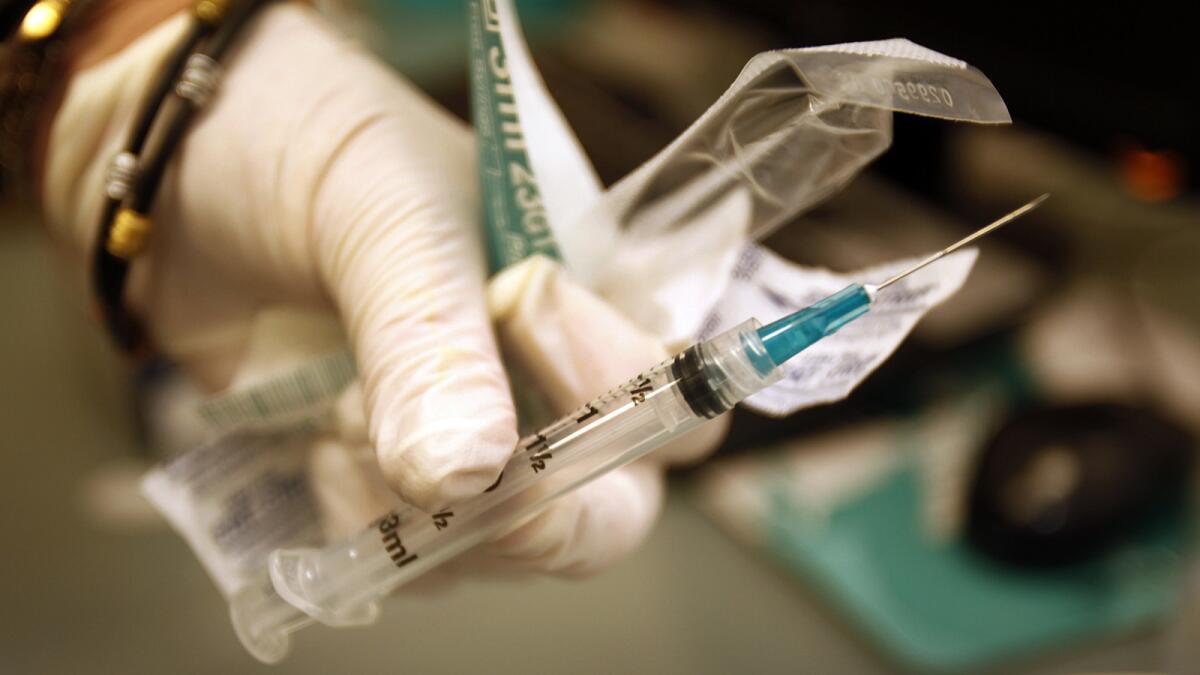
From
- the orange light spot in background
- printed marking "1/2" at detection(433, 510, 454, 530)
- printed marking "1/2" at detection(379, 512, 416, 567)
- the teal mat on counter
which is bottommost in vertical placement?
the teal mat on counter

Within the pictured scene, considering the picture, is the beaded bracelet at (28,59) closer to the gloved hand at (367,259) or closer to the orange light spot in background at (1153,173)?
the gloved hand at (367,259)

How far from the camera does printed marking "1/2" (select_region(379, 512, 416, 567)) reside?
12.7 inches

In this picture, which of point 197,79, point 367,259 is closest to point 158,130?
point 197,79

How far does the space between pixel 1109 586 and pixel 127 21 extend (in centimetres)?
74

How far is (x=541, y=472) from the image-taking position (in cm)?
31

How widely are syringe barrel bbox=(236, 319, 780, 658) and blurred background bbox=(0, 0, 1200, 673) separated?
0.90ft

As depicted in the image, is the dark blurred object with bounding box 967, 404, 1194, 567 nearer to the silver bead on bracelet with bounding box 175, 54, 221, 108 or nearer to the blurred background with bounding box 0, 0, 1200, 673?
the blurred background with bounding box 0, 0, 1200, 673

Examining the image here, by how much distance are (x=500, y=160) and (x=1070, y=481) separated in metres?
0.52

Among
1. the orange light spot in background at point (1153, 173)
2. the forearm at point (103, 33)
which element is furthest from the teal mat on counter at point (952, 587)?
the forearm at point (103, 33)

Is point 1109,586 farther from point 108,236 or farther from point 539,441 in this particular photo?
point 108,236

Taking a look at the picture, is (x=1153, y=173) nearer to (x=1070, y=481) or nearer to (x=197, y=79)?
(x=1070, y=481)

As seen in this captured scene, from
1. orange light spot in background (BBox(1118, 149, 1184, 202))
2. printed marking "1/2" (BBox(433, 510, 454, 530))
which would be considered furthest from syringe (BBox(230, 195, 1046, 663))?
orange light spot in background (BBox(1118, 149, 1184, 202))

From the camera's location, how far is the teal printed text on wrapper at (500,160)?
330mm

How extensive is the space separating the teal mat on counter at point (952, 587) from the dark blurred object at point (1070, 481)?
0.02 metres
